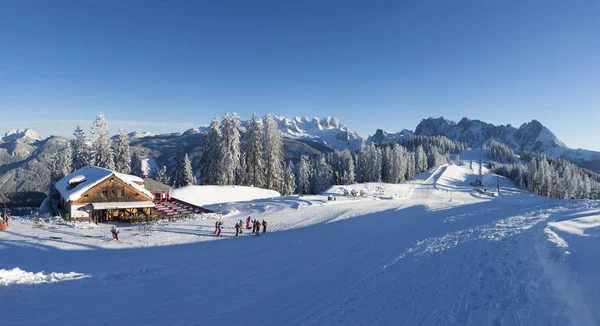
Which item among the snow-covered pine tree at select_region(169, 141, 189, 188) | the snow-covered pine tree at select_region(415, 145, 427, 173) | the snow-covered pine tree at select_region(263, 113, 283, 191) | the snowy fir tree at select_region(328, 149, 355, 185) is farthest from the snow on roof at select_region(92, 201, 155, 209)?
the snow-covered pine tree at select_region(415, 145, 427, 173)

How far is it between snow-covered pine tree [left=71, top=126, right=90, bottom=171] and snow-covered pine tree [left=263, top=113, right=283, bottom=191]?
32.3 meters

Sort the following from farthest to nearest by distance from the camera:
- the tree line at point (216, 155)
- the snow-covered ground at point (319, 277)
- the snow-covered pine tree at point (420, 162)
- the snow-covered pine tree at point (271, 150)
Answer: the snow-covered pine tree at point (420, 162) < the snow-covered pine tree at point (271, 150) < the tree line at point (216, 155) < the snow-covered ground at point (319, 277)

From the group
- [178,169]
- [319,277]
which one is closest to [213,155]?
[178,169]

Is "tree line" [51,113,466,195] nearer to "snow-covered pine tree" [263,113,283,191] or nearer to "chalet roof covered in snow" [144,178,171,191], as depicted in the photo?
"snow-covered pine tree" [263,113,283,191]

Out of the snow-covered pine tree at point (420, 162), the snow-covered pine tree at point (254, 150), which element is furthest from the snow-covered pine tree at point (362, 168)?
the snow-covered pine tree at point (254, 150)

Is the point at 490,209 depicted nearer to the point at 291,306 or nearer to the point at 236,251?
the point at 236,251

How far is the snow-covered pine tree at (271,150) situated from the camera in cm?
5753

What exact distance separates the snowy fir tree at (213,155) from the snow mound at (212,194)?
22.0 ft

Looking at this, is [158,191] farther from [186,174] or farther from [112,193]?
[186,174]

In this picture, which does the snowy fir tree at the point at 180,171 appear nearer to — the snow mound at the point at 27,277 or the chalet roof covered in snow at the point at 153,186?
the chalet roof covered in snow at the point at 153,186

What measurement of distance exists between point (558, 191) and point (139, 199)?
126370 millimetres

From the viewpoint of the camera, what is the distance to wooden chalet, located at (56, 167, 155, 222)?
106 ft

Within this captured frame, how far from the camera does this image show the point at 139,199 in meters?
35.9

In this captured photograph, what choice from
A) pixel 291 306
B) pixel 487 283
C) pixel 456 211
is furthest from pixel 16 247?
pixel 456 211
